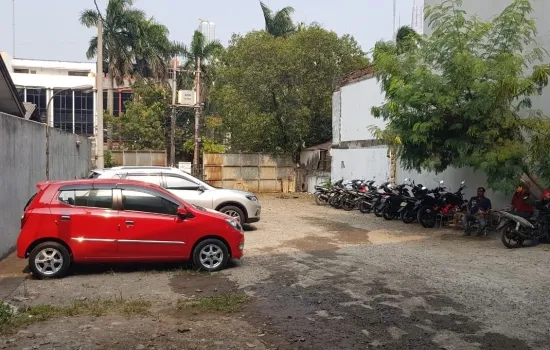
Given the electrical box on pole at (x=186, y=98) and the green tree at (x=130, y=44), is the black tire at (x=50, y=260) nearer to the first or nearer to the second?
the electrical box on pole at (x=186, y=98)

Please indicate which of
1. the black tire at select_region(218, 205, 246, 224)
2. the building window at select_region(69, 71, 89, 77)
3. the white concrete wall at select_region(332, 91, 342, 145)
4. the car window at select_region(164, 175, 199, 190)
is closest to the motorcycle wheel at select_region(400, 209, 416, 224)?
the black tire at select_region(218, 205, 246, 224)

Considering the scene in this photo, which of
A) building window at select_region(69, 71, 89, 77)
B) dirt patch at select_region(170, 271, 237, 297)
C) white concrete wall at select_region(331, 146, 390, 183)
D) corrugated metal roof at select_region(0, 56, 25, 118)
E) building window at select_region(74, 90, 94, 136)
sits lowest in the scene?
dirt patch at select_region(170, 271, 237, 297)

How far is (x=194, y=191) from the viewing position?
13188mm

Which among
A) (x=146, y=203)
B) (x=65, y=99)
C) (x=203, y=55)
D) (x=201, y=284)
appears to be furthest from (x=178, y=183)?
(x=65, y=99)

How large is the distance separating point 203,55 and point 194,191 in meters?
25.7

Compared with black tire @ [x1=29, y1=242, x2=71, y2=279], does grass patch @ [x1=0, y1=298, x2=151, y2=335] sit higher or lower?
lower

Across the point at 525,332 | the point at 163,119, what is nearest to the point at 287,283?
the point at 525,332

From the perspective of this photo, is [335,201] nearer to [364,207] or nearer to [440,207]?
[364,207]

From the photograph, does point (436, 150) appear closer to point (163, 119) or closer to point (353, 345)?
point (353, 345)

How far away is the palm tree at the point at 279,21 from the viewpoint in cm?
3497

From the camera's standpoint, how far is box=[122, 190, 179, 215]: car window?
28.0 ft

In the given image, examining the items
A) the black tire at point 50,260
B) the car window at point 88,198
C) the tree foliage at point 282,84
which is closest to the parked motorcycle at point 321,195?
the tree foliage at point 282,84

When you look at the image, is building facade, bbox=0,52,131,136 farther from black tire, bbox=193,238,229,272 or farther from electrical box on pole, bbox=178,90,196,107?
black tire, bbox=193,238,229,272

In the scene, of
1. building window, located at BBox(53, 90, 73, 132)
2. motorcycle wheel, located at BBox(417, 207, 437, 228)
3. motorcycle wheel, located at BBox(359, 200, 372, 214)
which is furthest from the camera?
building window, located at BBox(53, 90, 73, 132)
